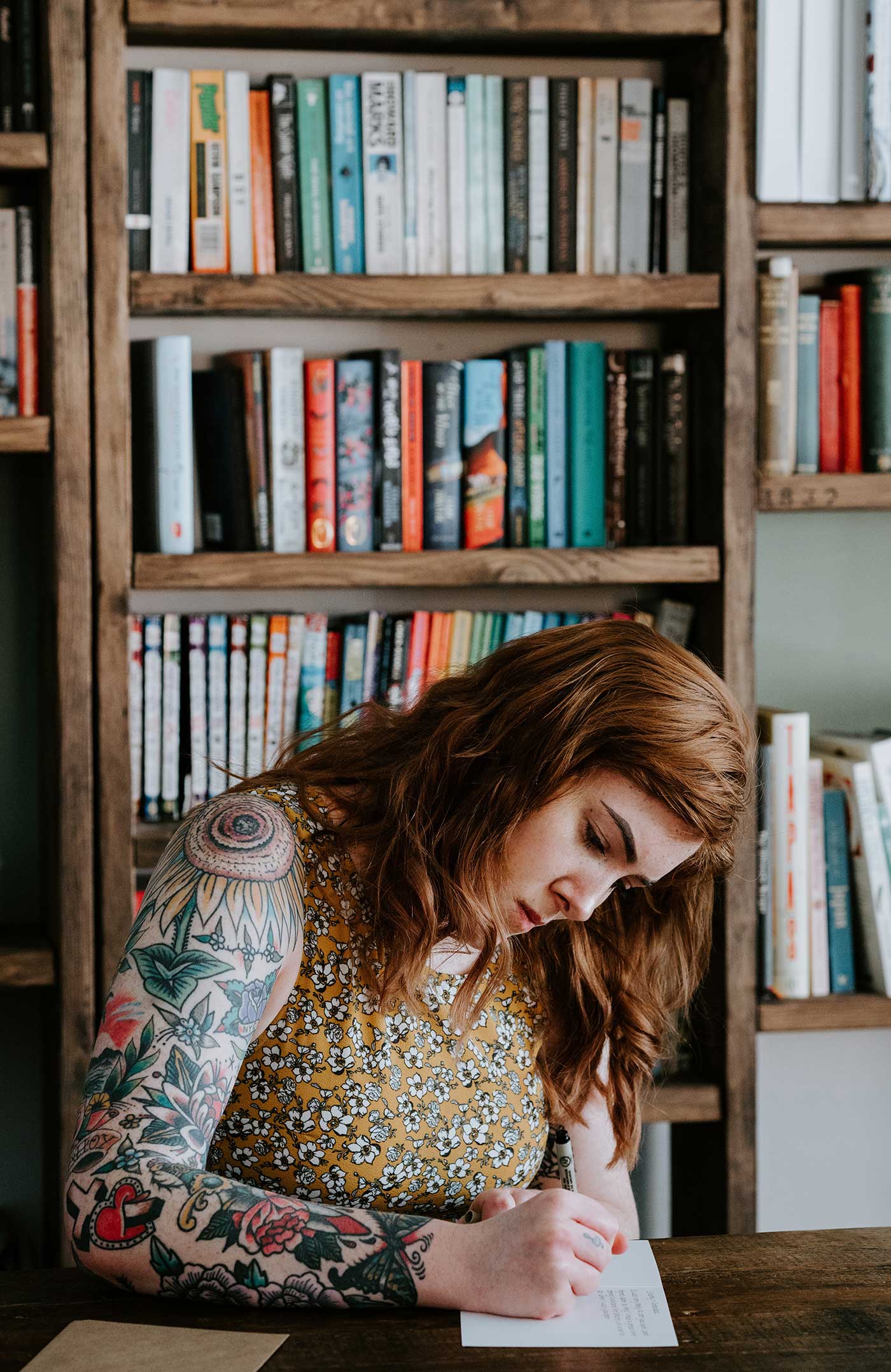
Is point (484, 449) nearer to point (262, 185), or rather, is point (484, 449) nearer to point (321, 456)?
point (321, 456)

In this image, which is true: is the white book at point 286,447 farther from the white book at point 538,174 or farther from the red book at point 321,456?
the white book at point 538,174

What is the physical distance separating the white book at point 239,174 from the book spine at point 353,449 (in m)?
0.22

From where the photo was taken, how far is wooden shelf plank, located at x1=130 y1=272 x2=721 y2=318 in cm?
192

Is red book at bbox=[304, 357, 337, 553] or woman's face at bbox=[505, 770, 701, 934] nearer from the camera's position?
woman's face at bbox=[505, 770, 701, 934]

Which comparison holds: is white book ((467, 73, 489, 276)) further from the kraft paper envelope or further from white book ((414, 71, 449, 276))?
the kraft paper envelope

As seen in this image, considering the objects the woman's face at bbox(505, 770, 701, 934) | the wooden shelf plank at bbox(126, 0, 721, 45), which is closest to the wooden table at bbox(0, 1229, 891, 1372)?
the woman's face at bbox(505, 770, 701, 934)

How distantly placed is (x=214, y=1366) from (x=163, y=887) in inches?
15.6

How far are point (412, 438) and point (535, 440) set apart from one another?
0.63 ft

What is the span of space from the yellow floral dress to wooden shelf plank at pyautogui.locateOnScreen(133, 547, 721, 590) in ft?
2.09

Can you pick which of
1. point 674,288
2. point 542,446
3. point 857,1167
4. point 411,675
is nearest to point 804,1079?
point 857,1167

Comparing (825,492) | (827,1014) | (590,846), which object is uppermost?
(825,492)

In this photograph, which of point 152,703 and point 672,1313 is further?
point 152,703

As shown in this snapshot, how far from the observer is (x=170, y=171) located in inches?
76.8

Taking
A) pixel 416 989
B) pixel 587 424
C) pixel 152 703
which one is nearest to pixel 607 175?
pixel 587 424
